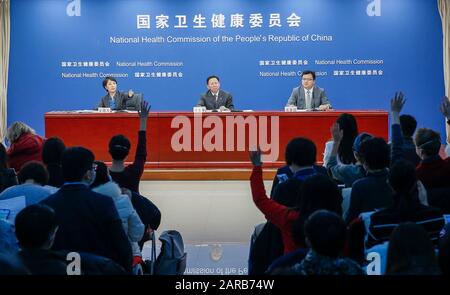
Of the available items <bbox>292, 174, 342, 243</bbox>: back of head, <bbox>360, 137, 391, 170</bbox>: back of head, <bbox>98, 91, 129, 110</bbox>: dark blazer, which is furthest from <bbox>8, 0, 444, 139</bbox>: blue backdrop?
<bbox>292, 174, 342, 243</bbox>: back of head

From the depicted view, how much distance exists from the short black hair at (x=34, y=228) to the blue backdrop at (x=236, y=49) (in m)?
8.46

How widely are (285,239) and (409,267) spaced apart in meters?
0.87

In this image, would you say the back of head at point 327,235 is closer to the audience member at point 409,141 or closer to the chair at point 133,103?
the audience member at point 409,141

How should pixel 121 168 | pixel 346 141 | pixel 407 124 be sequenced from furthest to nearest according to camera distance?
pixel 407 124 → pixel 346 141 → pixel 121 168

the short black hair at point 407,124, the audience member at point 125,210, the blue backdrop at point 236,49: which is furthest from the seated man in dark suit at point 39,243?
the blue backdrop at point 236,49

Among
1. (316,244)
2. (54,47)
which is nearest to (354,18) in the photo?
(54,47)

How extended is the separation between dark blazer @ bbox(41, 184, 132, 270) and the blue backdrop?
805 cm

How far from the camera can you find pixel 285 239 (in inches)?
123

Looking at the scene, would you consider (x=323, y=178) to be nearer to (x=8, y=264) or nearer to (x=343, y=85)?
(x=8, y=264)

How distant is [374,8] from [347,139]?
6.58 meters

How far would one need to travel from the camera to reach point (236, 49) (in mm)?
10984

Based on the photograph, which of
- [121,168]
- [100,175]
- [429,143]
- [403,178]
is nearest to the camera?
[403,178]

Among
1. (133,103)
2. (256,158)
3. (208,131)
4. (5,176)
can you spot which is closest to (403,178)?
(256,158)

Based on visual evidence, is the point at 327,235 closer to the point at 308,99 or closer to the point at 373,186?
the point at 373,186
